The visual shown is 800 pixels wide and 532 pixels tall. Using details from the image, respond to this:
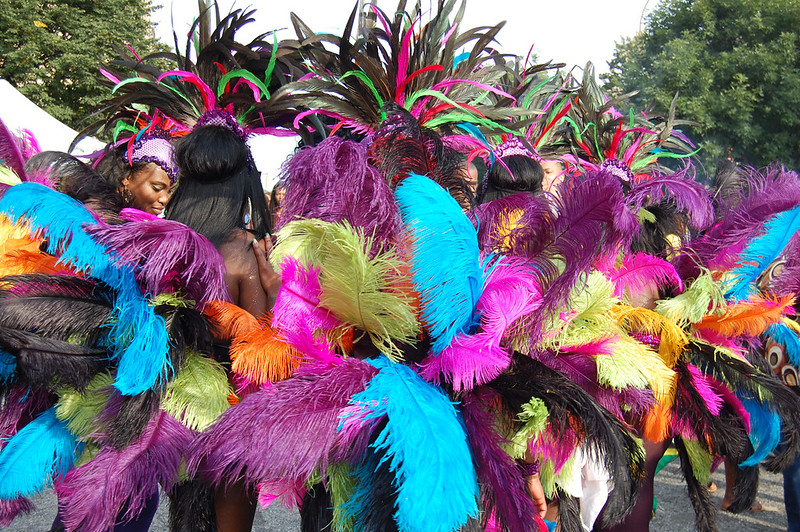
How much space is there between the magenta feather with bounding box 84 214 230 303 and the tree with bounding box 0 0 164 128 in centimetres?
1435

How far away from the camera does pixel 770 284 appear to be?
2455 millimetres

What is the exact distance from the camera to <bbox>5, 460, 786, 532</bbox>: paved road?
4.03 metres

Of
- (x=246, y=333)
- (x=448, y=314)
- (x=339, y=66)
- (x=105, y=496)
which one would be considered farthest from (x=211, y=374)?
(x=339, y=66)

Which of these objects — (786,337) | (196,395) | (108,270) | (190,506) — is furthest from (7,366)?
(786,337)

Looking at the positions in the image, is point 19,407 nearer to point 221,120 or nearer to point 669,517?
point 221,120

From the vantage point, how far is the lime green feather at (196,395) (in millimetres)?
1970

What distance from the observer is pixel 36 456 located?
193cm

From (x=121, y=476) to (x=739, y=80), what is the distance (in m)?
15.0

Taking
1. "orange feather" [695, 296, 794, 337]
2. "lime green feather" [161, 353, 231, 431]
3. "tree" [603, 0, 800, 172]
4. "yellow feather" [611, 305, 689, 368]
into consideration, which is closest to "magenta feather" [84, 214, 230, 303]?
"lime green feather" [161, 353, 231, 431]

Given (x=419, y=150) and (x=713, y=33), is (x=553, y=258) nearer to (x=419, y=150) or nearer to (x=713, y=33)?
(x=419, y=150)

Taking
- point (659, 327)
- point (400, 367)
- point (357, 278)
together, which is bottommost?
point (659, 327)

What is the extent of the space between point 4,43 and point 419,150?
17040mm

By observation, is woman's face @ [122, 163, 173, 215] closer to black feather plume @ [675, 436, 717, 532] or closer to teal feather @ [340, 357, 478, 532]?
teal feather @ [340, 357, 478, 532]

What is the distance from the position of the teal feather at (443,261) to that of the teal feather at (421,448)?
167 mm
